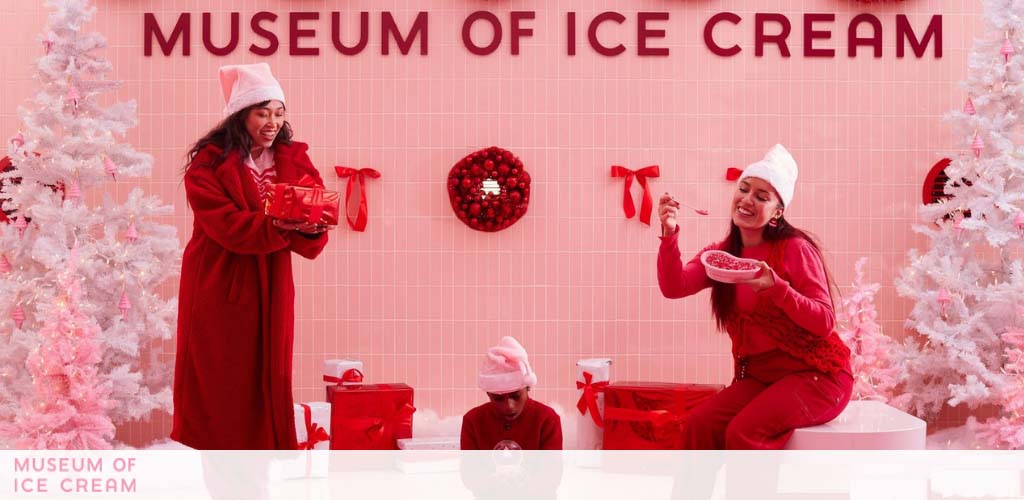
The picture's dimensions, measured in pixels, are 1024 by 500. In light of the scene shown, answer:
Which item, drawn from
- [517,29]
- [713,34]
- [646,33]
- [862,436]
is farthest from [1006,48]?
[862,436]

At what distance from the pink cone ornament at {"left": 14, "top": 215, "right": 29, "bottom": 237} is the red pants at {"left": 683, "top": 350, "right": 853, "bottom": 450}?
3.31 m

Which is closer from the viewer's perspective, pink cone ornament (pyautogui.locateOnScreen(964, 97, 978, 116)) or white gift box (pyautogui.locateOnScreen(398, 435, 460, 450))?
white gift box (pyautogui.locateOnScreen(398, 435, 460, 450))

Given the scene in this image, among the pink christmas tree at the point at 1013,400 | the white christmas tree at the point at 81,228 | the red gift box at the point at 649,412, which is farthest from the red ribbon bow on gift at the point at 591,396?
the white christmas tree at the point at 81,228

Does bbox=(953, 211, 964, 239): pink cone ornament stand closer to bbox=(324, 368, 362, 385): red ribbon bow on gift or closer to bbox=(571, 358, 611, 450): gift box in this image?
bbox=(571, 358, 611, 450): gift box

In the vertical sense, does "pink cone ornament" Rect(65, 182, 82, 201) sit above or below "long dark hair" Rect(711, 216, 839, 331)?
above

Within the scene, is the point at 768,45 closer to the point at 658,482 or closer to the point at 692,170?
the point at 692,170

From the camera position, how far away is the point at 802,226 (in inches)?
220

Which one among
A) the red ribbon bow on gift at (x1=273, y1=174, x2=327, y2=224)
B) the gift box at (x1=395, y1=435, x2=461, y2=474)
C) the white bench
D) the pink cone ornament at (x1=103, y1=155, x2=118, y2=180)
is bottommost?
the gift box at (x1=395, y1=435, x2=461, y2=474)

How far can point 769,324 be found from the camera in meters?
3.37

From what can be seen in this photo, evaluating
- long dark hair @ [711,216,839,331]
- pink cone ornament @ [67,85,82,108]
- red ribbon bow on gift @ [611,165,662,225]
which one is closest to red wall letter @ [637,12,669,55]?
red ribbon bow on gift @ [611,165,662,225]

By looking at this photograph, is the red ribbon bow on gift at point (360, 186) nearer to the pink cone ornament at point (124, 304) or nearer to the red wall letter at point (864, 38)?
the pink cone ornament at point (124, 304)

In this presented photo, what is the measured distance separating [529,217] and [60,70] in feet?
7.54

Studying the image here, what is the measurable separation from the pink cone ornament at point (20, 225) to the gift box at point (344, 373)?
1539mm

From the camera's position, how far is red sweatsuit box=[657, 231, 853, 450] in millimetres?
3215
